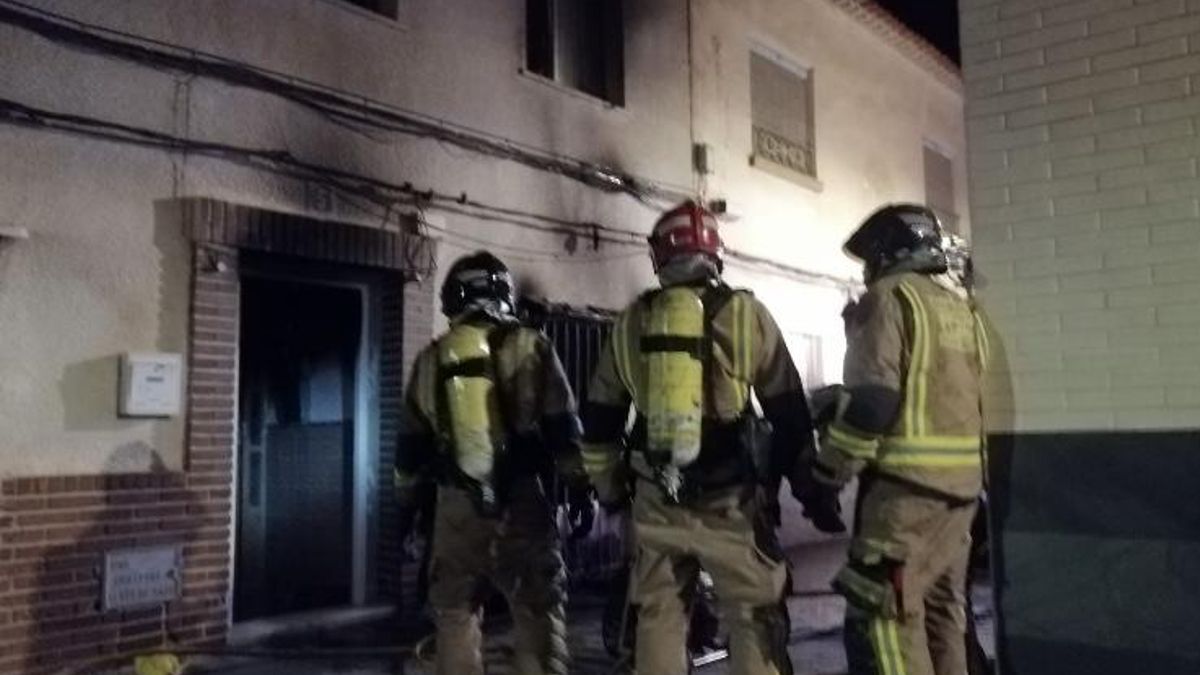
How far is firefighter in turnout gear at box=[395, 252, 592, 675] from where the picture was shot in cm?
454

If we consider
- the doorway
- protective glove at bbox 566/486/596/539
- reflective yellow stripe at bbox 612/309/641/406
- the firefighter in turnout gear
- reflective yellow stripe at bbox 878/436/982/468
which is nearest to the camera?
reflective yellow stripe at bbox 878/436/982/468

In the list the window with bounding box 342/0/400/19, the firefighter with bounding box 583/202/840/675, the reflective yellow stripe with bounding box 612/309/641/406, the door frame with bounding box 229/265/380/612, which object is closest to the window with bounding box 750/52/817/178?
the window with bounding box 342/0/400/19

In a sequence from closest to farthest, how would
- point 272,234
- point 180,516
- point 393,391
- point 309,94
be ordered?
point 180,516, point 272,234, point 309,94, point 393,391

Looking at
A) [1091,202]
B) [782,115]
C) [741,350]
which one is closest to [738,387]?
[741,350]

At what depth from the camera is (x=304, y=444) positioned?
7.90 m

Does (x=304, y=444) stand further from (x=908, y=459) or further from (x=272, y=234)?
(x=908, y=459)

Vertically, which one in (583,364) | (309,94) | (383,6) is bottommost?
(583,364)

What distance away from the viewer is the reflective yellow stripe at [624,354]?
432cm

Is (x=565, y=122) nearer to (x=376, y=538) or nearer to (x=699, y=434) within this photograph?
(x=376, y=538)

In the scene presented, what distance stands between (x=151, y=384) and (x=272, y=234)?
123 centimetres

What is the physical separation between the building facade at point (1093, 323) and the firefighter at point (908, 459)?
435 millimetres

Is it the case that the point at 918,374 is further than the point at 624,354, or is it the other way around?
the point at 624,354

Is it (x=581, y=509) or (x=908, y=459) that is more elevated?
(x=908, y=459)

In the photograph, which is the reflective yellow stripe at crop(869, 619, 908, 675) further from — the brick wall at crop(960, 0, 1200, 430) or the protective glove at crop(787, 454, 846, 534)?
the brick wall at crop(960, 0, 1200, 430)
